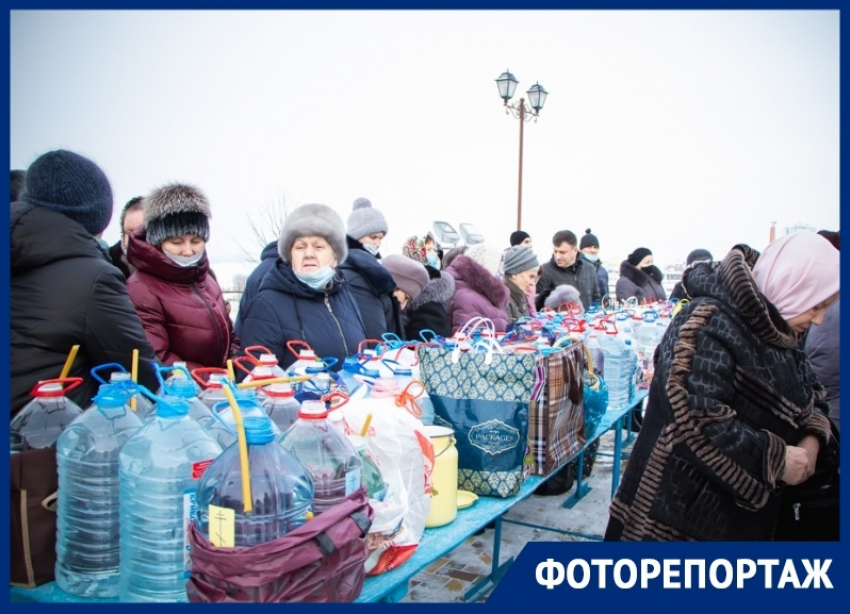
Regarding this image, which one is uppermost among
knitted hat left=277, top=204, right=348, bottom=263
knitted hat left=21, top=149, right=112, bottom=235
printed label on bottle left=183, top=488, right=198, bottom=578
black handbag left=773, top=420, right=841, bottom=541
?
knitted hat left=21, top=149, right=112, bottom=235

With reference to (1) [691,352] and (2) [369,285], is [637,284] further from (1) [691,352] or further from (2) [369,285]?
(1) [691,352]

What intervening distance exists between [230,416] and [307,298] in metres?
1.44

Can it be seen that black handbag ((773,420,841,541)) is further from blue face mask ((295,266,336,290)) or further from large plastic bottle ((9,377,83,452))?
large plastic bottle ((9,377,83,452))

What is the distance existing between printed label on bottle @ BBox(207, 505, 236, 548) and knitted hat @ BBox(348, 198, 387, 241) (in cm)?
337

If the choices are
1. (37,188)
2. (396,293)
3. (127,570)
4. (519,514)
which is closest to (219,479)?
(127,570)

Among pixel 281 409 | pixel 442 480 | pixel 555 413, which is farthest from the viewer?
pixel 555 413

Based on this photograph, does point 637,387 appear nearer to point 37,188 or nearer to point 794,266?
point 794,266

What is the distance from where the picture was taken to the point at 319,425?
160cm

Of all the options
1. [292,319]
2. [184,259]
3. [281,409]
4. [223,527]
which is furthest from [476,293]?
[223,527]

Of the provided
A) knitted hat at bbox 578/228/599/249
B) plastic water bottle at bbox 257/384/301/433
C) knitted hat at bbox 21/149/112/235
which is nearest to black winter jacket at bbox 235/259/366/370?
knitted hat at bbox 21/149/112/235

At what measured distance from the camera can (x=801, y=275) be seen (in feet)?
6.86

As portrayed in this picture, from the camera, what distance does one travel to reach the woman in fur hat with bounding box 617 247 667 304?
27.6ft

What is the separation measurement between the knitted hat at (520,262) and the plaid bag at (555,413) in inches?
109

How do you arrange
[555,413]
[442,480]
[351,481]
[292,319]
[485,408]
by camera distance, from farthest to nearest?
[292,319], [555,413], [485,408], [442,480], [351,481]
